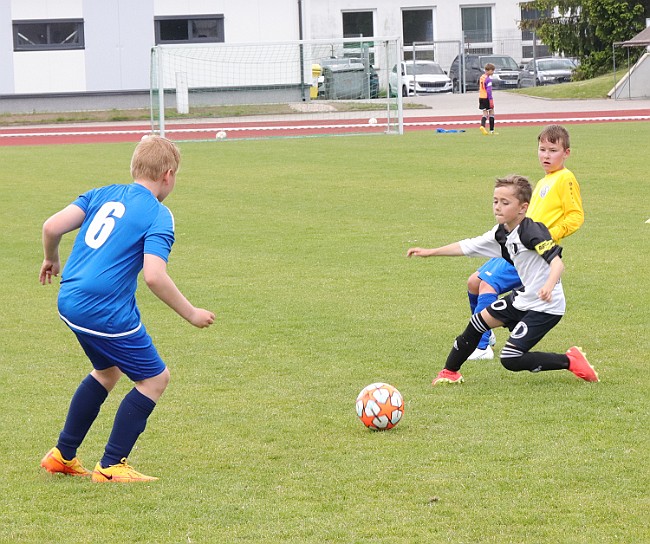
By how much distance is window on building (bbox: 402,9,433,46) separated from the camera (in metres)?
57.1

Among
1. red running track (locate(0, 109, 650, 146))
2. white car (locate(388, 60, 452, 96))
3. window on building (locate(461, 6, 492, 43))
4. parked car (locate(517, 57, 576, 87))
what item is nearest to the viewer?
red running track (locate(0, 109, 650, 146))

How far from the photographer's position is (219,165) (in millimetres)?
20781

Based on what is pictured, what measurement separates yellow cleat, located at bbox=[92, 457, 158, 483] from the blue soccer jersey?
2.08 ft

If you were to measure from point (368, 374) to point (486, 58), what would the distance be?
43996 mm

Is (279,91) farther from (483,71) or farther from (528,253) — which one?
(528,253)

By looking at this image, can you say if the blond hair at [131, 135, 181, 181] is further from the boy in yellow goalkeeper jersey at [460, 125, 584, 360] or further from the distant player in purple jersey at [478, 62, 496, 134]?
the distant player in purple jersey at [478, 62, 496, 134]

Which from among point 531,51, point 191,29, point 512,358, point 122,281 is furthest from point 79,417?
point 531,51

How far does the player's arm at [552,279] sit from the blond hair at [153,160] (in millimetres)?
2359

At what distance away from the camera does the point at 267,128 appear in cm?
3128

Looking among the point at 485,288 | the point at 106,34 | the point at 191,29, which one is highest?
the point at 191,29

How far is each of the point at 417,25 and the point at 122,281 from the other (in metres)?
54.7

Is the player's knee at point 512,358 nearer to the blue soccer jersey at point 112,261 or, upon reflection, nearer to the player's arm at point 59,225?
the blue soccer jersey at point 112,261

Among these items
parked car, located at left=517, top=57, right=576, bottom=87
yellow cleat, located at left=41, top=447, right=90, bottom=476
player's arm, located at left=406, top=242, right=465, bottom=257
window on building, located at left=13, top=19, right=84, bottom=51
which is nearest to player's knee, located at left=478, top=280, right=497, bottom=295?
player's arm, located at left=406, top=242, right=465, bottom=257

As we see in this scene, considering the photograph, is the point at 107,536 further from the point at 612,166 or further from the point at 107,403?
the point at 612,166
